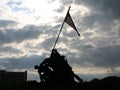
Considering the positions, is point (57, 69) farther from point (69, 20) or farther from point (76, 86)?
point (69, 20)

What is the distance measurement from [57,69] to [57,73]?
0.41 meters

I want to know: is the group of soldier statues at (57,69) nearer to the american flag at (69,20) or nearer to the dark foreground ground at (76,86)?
the dark foreground ground at (76,86)

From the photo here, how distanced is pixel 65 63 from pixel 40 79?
3188mm

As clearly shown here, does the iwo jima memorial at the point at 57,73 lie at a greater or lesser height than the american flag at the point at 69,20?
lesser

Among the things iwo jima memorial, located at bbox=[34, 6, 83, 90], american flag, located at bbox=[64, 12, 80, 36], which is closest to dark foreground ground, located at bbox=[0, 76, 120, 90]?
iwo jima memorial, located at bbox=[34, 6, 83, 90]

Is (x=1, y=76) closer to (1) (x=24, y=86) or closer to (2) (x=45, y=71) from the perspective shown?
(1) (x=24, y=86)

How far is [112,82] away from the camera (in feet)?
121

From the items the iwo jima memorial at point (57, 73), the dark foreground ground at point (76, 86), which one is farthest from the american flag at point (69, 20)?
the dark foreground ground at point (76, 86)

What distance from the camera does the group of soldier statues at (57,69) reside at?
3366 centimetres

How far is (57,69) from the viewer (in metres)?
33.7

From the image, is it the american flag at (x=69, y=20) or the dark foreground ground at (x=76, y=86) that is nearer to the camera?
the dark foreground ground at (x=76, y=86)

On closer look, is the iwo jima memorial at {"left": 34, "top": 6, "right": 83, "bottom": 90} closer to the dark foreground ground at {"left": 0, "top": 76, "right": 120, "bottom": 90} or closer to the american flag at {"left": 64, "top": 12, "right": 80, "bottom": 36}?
the dark foreground ground at {"left": 0, "top": 76, "right": 120, "bottom": 90}

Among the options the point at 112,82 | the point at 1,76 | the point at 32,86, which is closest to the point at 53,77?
the point at 32,86

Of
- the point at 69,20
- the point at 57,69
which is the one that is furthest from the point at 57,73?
the point at 69,20
